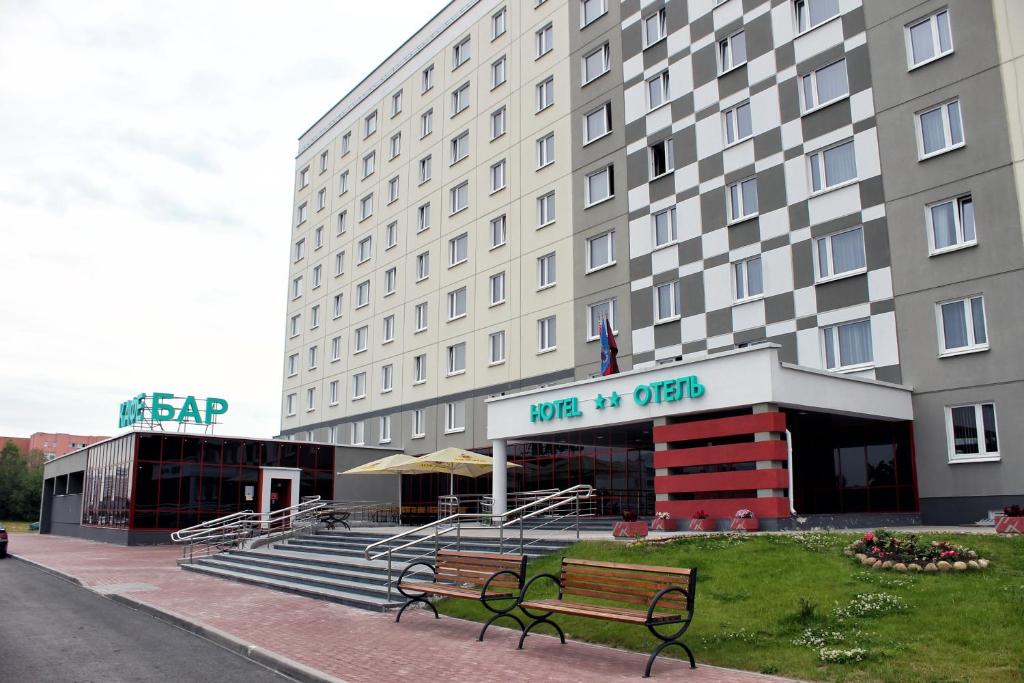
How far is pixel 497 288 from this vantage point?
36188 mm

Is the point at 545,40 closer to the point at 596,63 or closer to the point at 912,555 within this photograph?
→ the point at 596,63

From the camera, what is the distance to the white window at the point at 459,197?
39531mm

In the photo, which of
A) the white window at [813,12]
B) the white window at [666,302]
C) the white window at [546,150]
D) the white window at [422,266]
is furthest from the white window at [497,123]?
the white window at [813,12]

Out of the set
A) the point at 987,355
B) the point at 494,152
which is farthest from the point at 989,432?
the point at 494,152

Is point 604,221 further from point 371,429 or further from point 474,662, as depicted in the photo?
point 474,662

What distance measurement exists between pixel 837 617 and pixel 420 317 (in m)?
32.8

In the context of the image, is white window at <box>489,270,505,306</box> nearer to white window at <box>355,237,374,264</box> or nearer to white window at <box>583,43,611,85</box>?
white window at <box>583,43,611,85</box>

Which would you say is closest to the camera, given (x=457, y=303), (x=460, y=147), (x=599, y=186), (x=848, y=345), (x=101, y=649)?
(x=101, y=649)

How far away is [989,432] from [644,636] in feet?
45.5

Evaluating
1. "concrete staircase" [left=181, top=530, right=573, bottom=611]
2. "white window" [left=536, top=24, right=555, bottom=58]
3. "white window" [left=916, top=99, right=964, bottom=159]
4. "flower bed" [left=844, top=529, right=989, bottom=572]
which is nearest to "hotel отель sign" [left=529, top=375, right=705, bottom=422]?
"concrete staircase" [left=181, top=530, right=573, bottom=611]

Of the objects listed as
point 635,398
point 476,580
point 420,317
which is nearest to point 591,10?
point 420,317

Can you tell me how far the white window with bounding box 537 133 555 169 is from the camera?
34.4 metres

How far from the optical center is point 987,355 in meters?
20.2

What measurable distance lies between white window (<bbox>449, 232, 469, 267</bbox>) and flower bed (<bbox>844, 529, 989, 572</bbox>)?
90.2ft
